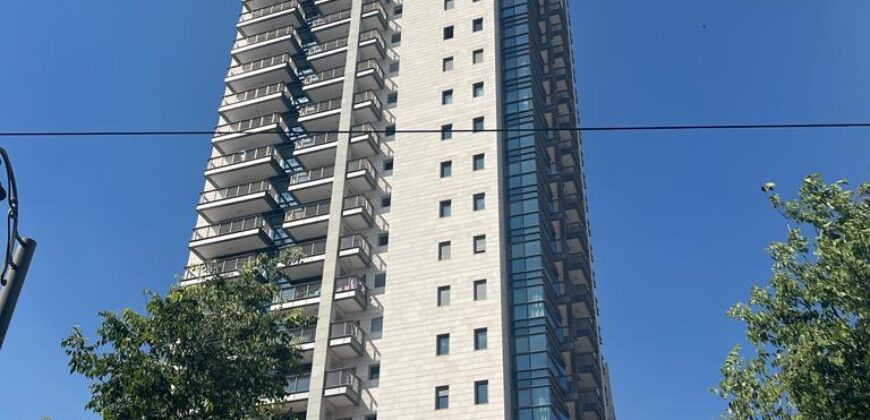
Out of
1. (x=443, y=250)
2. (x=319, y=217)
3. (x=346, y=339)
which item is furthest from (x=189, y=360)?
(x=319, y=217)

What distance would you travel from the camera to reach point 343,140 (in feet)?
166

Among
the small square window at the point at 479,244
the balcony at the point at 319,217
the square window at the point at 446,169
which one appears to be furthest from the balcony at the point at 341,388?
the square window at the point at 446,169

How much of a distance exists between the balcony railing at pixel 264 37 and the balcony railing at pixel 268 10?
1984 millimetres

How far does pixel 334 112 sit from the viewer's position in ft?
176

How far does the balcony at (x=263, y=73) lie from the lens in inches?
2301

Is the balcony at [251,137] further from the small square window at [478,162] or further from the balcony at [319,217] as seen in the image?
the small square window at [478,162]

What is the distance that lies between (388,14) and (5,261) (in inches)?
2035

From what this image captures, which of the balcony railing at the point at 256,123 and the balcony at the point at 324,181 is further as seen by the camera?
the balcony railing at the point at 256,123

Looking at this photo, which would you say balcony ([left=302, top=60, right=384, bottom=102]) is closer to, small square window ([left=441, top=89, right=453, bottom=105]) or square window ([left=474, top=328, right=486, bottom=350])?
small square window ([left=441, top=89, right=453, bottom=105])

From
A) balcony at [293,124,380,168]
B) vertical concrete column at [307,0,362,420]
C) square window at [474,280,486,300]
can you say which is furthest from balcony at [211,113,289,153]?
square window at [474,280,486,300]

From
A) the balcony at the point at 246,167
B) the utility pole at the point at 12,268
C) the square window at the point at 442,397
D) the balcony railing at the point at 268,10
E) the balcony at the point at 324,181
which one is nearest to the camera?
the utility pole at the point at 12,268

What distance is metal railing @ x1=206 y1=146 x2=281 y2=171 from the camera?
5366 centimetres

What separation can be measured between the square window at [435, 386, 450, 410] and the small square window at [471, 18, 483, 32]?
83.5ft

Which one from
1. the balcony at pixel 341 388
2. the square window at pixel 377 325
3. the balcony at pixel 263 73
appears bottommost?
the balcony at pixel 341 388
